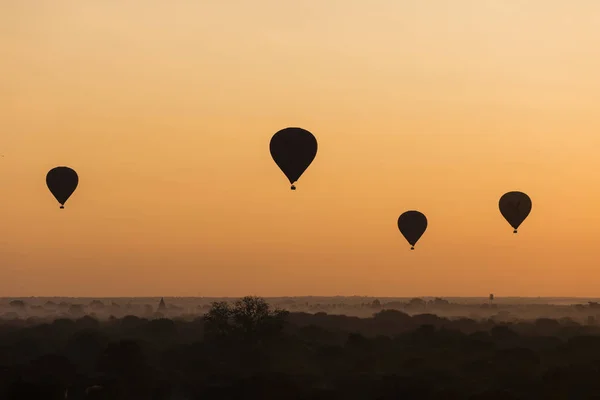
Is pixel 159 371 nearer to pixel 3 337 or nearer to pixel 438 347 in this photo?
pixel 438 347

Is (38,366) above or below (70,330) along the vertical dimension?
below

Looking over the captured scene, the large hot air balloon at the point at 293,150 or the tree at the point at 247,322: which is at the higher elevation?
the large hot air balloon at the point at 293,150

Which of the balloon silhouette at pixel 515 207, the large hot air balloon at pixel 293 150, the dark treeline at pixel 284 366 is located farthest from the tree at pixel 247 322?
the balloon silhouette at pixel 515 207

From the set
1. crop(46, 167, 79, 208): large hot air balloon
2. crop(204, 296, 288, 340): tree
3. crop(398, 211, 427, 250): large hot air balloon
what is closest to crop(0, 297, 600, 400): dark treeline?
crop(204, 296, 288, 340): tree

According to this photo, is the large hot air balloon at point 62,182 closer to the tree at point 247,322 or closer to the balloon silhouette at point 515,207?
the tree at point 247,322

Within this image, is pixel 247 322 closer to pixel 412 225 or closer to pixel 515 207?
pixel 412 225

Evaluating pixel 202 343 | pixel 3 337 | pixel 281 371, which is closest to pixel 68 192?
pixel 202 343

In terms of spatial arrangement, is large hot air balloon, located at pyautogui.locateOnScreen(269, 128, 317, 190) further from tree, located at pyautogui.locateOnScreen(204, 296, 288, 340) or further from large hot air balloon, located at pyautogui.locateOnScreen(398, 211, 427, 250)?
large hot air balloon, located at pyautogui.locateOnScreen(398, 211, 427, 250)
